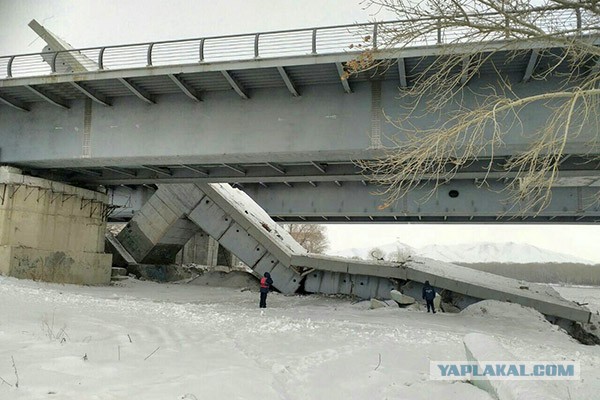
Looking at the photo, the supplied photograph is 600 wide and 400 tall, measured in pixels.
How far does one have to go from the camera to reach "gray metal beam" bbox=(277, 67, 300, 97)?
13413 mm

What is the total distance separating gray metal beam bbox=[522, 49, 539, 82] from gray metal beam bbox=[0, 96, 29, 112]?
1673 centimetres

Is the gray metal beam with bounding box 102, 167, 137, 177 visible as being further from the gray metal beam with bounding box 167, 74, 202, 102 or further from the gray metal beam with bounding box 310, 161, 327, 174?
the gray metal beam with bounding box 310, 161, 327, 174

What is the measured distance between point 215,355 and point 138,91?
36.4 ft

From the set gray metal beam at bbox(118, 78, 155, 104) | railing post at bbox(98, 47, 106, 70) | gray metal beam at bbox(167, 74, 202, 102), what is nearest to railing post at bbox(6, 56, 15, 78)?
railing post at bbox(98, 47, 106, 70)

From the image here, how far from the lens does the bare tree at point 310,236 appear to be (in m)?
69.4

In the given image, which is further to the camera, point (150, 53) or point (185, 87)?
point (185, 87)

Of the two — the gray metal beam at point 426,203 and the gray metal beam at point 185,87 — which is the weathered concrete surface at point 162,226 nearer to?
the gray metal beam at point 426,203

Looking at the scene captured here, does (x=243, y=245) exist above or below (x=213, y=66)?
below

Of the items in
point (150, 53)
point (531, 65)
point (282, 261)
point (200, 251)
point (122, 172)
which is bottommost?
point (200, 251)

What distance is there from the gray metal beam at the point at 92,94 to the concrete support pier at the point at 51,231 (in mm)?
4622

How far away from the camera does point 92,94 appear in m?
15.8

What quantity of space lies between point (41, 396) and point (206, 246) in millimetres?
32983

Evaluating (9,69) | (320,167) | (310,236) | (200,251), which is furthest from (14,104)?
(310,236)

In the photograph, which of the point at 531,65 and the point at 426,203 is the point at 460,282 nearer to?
the point at 426,203
